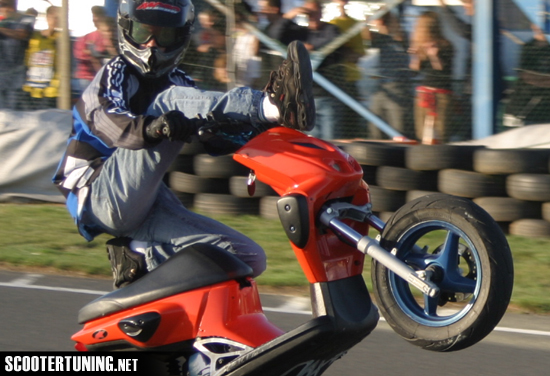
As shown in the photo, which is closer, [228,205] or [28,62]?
[228,205]

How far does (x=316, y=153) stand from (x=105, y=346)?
3.55 feet

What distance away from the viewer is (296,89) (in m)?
2.55

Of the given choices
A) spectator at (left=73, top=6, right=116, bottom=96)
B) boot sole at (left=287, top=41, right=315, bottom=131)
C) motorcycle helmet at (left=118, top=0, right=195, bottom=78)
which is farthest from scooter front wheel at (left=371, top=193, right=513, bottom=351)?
spectator at (left=73, top=6, right=116, bottom=96)

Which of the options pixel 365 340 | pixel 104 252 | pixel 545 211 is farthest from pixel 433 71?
pixel 365 340

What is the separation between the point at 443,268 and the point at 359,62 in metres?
5.28

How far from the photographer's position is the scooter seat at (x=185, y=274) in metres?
2.89

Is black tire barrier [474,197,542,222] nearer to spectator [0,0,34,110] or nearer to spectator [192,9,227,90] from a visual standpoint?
spectator [192,9,227,90]

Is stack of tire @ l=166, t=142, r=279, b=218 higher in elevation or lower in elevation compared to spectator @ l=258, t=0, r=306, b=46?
lower

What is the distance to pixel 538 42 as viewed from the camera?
720cm

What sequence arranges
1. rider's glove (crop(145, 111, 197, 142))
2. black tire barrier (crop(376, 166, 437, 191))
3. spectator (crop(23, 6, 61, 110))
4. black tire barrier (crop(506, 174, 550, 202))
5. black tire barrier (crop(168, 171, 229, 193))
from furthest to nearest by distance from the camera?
1. spectator (crop(23, 6, 61, 110))
2. black tire barrier (crop(168, 171, 229, 193))
3. black tire barrier (crop(376, 166, 437, 191))
4. black tire barrier (crop(506, 174, 550, 202))
5. rider's glove (crop(145, 111, 197, 142))

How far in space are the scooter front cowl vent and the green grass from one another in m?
2.39

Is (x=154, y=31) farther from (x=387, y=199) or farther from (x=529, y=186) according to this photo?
(x=529, y=186)

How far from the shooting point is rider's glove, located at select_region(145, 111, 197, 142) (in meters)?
2.61

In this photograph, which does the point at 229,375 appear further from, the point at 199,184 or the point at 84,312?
the point at 199,184
